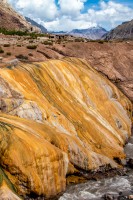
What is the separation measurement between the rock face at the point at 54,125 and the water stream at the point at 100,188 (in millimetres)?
1056

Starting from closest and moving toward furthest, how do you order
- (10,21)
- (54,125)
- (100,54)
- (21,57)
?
1. (54,125)
2. (21,57)
3. (100,54)
4. (10,21)

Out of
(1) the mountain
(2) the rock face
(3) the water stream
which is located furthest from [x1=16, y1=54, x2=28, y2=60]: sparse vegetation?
(1) the mountain

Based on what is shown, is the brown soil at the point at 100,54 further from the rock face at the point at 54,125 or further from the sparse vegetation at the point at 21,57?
the rock face at the point at 54,125

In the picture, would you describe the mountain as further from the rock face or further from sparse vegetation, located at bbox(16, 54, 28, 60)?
the rock face

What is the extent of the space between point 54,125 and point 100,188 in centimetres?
674

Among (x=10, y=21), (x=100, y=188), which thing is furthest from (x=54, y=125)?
(x=10, y=21)

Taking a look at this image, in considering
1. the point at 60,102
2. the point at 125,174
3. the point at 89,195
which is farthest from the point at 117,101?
the point at 89,195

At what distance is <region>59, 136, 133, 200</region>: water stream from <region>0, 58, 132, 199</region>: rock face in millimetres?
1056

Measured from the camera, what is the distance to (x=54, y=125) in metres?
31.8

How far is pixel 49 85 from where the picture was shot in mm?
37969

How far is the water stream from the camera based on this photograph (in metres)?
26.7

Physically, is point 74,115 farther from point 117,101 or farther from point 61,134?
point 117,101

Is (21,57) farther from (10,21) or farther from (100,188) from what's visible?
(10,21)

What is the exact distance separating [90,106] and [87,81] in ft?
17.5
